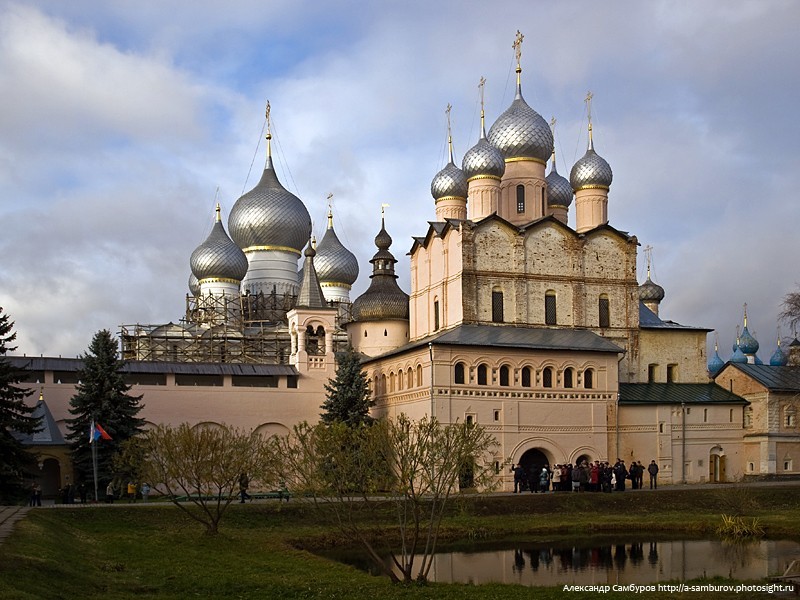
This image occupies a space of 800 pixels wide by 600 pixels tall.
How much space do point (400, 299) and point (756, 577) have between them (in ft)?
98.3

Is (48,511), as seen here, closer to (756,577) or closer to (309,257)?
(756,577)

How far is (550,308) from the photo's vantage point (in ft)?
134

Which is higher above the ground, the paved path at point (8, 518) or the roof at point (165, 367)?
the roof at point (165, 367)

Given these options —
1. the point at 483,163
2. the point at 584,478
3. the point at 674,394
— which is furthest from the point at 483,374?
the point at 483,163

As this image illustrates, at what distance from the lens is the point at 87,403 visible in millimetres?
33750

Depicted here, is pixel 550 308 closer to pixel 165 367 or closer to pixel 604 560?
pixel 165 367

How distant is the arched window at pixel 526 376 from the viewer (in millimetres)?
37906

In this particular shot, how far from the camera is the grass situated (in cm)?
1623

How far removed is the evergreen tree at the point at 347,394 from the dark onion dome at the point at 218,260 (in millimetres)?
12134

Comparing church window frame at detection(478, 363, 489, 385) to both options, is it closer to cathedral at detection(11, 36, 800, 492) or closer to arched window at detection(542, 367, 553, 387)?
cathedral at detection(11, 36, 800, 492)

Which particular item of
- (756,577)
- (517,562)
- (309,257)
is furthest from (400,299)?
(756,577)

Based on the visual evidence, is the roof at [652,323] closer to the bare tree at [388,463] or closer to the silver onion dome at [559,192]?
the silver onion dome at [559,192]

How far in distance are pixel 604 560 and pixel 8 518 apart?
1274 centimetres

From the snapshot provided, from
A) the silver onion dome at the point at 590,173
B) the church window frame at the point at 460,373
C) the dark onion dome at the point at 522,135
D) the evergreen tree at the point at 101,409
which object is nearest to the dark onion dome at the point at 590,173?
the silver onion dome at the point at 590,173
